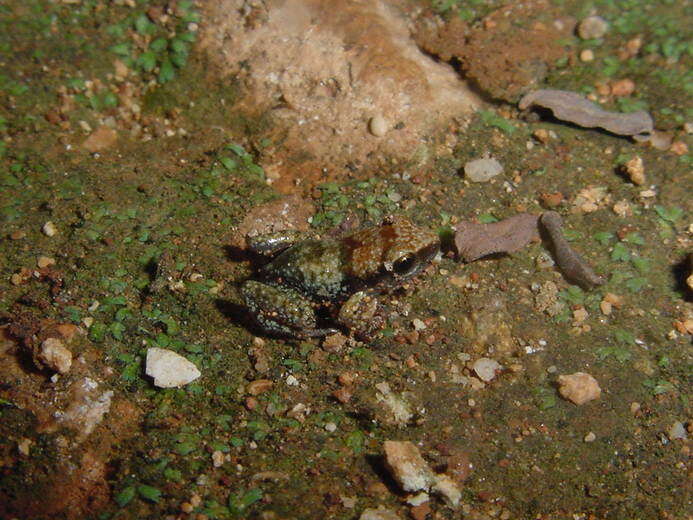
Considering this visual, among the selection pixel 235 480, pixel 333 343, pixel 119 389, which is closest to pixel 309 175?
pixel 333 343

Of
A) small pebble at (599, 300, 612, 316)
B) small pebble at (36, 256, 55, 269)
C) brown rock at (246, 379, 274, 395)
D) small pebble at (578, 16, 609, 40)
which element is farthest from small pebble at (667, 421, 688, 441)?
small pebble at (36, 256, 55, 269)

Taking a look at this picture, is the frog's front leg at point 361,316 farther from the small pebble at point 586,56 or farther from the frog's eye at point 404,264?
the small pebble at point 586,56

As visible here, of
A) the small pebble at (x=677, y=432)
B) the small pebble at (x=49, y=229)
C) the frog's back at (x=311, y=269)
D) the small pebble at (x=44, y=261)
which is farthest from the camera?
the small pebble at (x=49, y=229)

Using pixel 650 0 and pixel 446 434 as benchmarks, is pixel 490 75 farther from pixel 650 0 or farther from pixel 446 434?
pixel 446 434

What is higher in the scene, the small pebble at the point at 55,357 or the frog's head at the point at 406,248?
the frog's head at the point at 406,248

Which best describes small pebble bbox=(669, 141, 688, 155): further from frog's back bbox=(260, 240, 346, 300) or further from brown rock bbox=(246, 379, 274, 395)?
brown rock bbox=(246, 379, 274, 395)

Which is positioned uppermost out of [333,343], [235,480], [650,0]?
[650,0]

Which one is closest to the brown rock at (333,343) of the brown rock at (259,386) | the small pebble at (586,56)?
the brown rock at (259,386)
